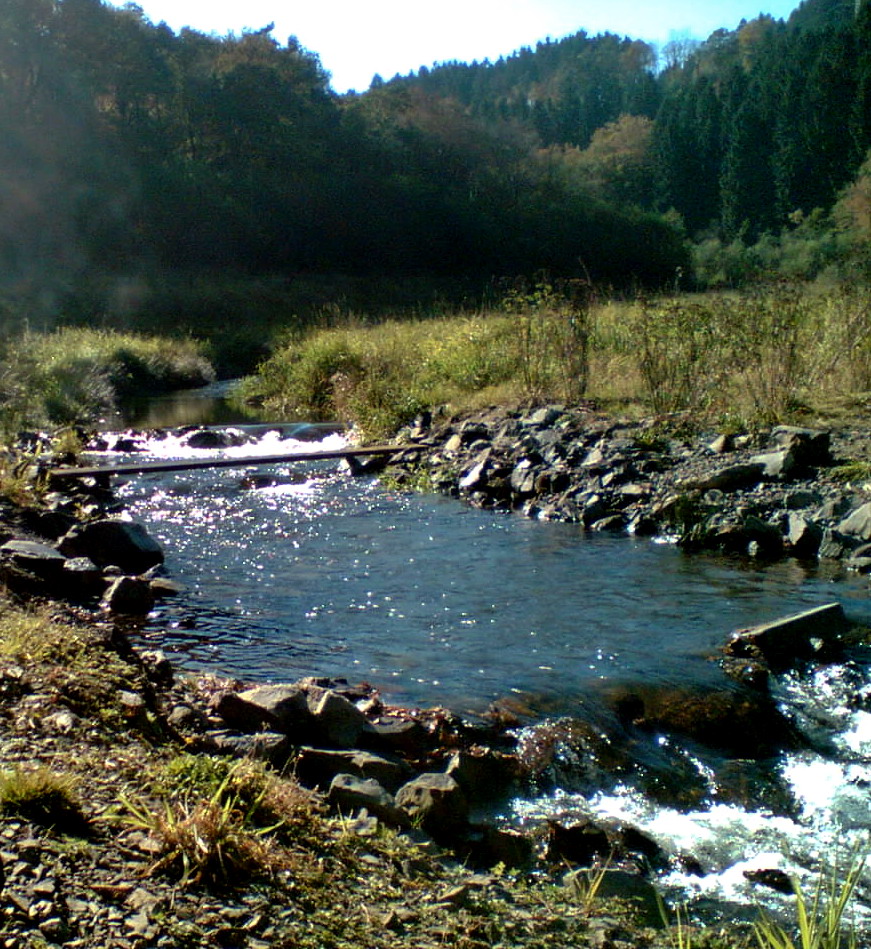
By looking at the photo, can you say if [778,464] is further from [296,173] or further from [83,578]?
[296,173]

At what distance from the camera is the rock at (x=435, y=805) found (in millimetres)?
3453

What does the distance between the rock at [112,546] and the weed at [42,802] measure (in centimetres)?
447

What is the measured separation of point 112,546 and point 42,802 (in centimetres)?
466

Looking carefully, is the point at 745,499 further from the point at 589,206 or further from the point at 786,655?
the point at 589,206

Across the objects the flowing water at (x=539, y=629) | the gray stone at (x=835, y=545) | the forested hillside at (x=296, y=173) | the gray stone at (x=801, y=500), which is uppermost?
the forested hillside at (x=296, y=173)

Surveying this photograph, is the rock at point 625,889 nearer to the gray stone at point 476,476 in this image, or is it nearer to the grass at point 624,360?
the gray stone at point 476,476

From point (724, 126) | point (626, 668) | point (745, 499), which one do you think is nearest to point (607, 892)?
point (626, 668)

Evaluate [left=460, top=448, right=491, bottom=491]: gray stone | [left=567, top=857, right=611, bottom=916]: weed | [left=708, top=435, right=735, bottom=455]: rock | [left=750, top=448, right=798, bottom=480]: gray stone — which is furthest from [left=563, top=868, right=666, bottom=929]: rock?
[left=460, top=448, right=491, bottom=491]: gray stone

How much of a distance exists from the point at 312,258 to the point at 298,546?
33.7 meters

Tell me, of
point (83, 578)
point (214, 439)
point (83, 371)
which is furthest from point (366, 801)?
point (83, 371)

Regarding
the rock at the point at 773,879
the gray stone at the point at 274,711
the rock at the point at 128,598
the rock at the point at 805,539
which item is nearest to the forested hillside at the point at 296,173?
the rock at the point at 128,598

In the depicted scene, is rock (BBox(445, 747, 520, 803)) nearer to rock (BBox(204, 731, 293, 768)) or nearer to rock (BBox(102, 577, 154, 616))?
rock (BBox(204, 731, 293, 768))

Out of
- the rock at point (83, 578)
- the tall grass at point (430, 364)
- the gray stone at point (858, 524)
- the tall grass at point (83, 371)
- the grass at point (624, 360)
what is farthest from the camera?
the tall grass at point (83, 371)

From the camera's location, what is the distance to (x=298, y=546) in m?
8.04
